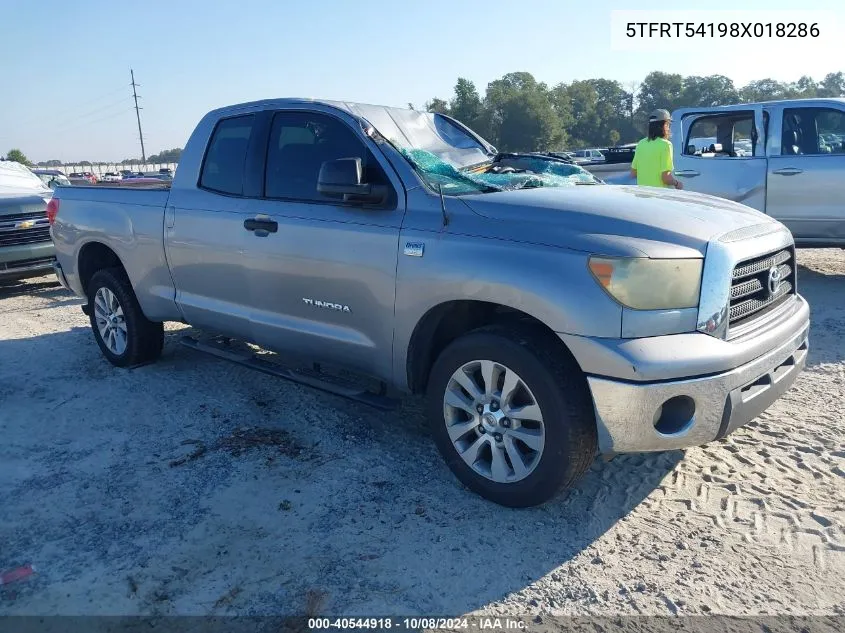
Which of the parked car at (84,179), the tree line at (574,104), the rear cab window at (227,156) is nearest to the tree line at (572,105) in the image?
the tree line at (574,104)

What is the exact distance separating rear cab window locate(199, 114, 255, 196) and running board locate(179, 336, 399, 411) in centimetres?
110

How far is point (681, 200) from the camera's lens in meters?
3.57

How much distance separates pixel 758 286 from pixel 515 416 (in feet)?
4.40

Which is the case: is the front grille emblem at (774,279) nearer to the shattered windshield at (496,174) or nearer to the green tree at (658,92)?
the shattered windshield at (496,174)

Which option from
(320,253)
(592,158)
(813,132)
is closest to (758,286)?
(320,253)

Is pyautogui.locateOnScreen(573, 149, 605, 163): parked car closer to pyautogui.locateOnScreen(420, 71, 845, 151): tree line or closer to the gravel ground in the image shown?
the gravel ground

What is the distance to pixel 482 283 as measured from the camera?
10.2 feet

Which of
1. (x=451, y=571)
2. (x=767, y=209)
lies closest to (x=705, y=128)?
(x=767, y=209)

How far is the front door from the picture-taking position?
11.8 ft

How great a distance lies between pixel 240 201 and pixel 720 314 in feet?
9.61

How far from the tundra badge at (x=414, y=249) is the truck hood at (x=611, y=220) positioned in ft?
1.02

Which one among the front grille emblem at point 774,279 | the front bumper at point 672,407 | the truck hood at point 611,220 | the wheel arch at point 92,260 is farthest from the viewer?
the wheel arch at point 92,260

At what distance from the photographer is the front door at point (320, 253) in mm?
3604

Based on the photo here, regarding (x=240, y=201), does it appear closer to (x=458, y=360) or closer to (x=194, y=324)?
(x=194, y=324)
